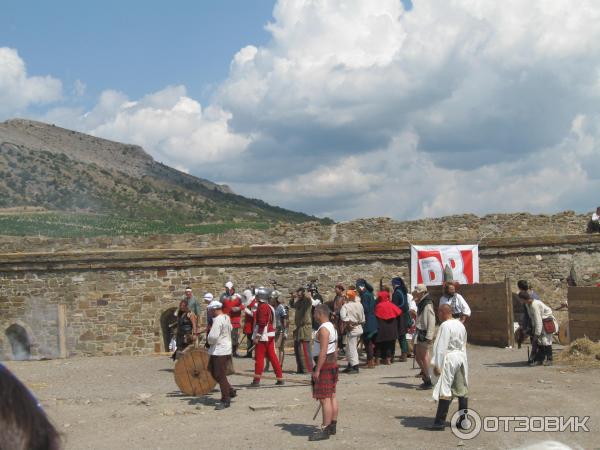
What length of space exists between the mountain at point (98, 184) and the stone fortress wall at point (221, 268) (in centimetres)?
2639

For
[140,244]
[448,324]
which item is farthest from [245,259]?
[448,324]

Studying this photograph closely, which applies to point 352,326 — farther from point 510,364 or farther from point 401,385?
point 510,364

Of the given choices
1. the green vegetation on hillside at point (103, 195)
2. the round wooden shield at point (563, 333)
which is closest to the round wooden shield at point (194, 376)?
the round wooden shield at point (563, 333)

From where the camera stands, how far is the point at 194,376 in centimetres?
1138

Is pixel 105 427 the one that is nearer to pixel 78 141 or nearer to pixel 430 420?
pixel 430 420

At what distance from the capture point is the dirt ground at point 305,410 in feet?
27.0

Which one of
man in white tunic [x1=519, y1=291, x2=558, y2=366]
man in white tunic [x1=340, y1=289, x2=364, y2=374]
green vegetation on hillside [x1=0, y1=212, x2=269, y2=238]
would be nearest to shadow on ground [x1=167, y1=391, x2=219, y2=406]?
man in white tunic [x1=340, y1=289, x2=364, y2=374]

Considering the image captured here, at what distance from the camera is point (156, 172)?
7775 centimetres

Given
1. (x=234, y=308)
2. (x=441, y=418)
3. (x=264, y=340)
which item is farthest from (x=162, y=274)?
(x=441, y=418)

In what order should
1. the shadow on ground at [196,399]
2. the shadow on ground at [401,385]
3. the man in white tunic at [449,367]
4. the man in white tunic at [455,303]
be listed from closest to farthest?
the man in white tunic at [449,367] → the shadow on ground at [196,399] → the shadow on ground at [401,385] → the man in white tunic at [455,303]

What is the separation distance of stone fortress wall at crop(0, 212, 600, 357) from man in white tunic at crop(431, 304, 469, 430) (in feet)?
40.0

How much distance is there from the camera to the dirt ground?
27.0 feet

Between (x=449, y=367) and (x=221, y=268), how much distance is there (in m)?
13.4

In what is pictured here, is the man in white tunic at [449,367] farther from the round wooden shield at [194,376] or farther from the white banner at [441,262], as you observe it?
the white banner at [441,262]
